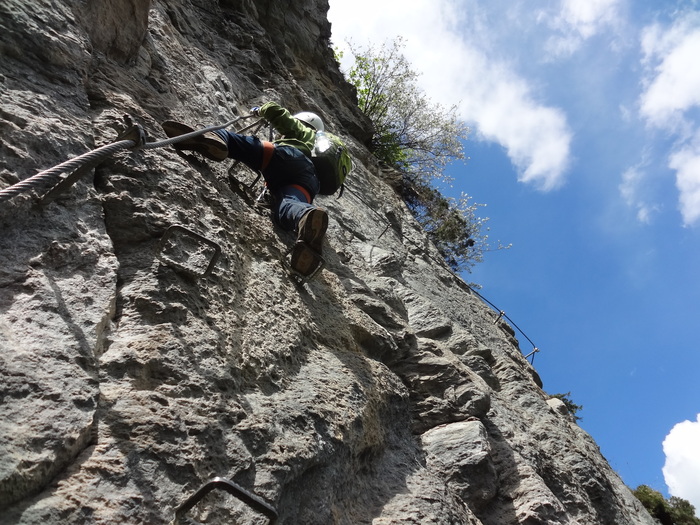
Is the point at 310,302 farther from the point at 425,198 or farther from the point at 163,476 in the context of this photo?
the point at 425,198

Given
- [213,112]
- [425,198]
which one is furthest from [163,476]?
[425,198]

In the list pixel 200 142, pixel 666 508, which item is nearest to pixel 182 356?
pixel 200 142

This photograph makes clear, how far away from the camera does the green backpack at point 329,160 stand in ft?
16.9

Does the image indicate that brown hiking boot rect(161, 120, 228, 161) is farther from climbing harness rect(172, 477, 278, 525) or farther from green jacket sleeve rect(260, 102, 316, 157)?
climbing harness rect(172, 477, 278, 525)

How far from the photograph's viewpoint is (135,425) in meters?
2.19

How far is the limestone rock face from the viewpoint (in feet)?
6.77

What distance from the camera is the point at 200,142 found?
4.00m

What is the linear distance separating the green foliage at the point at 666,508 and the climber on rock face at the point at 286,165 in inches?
446

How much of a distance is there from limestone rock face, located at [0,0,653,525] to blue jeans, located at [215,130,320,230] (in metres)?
0.19

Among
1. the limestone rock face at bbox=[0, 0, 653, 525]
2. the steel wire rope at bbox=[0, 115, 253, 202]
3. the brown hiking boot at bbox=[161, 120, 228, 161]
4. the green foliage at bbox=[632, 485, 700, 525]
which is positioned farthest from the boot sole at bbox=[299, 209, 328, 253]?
the green foliage at bbox=[632, 485, 700, 525]

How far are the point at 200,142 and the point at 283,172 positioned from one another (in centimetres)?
90

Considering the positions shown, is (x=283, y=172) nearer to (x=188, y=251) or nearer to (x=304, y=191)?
(x=304, y=191)

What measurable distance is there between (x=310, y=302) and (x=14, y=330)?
2191 millimetres

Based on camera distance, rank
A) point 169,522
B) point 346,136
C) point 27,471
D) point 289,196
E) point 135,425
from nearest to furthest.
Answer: point 27,471
point 169,522
point 135,425
point 289,196
point 346,136
